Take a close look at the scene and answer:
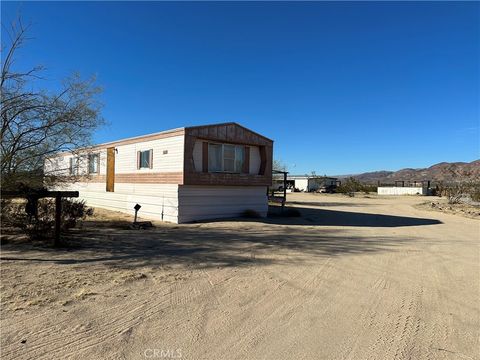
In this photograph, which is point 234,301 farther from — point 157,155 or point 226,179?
point 157,155

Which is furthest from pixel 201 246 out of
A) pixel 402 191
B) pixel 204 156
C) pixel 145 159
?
pixel 402 191

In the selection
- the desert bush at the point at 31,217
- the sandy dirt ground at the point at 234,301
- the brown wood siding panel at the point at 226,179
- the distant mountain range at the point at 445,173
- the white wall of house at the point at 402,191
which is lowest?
the sandy dirt ground at the point at 234,301

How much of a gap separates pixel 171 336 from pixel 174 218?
33.9ft

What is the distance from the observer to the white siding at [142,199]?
14080 mm

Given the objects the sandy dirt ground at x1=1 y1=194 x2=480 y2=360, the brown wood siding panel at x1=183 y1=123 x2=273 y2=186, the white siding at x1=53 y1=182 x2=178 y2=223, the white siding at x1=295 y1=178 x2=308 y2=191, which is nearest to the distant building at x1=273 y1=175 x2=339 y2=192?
the white siding at x1=295 y1=178 x2=308 y2=191

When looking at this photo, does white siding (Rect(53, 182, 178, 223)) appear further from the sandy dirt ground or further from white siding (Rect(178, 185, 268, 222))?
the sandy dirt ground

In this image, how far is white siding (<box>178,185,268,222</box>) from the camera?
14.0 m

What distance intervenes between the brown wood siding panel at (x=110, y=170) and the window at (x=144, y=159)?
2.37 m

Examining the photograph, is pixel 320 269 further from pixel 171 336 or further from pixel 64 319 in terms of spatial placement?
pixel 64 319

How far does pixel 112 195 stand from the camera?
18281mm

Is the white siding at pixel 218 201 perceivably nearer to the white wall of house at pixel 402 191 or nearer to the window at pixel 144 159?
the window at pixel 144 159

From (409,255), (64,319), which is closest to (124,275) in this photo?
(64,319)

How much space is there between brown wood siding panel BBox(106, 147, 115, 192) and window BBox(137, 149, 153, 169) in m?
2.37

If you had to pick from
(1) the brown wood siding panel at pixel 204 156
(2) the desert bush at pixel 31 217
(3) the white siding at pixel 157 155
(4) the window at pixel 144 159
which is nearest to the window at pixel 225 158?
(1) the brown wood siding panel at pixel 204 156
